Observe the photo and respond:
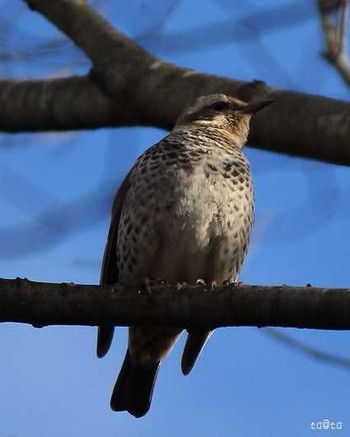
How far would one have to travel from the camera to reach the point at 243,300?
397 centimetres

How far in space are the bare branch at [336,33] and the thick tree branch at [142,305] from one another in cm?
190

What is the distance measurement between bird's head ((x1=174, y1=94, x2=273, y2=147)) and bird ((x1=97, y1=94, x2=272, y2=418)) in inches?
5.1

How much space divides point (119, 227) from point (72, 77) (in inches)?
53.7

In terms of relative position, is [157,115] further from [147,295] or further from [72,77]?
[147,295]

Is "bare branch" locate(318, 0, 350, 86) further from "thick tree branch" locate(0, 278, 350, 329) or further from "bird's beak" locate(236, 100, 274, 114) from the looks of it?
"thick tree branch" locate(0, 278, 350, 329)

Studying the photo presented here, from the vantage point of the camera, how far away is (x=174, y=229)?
512 centimetres

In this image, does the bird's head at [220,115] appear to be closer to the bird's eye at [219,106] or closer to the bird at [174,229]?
the bird's eye at [219,106]

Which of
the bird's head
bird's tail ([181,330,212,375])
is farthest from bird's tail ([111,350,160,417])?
the bird's head

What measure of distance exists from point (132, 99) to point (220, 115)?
513 mm

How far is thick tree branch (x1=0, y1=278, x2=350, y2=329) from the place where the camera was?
3.95 metres

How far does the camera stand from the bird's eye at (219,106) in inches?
236

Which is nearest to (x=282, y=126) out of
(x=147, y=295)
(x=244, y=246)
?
(x=244, y=246)

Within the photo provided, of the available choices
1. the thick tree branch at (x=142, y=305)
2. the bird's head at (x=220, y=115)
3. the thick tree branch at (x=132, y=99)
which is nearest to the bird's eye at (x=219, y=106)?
the bird's head at (x=220, y=115)

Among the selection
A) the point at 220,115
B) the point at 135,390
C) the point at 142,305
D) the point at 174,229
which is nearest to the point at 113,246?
the point at 174,229
